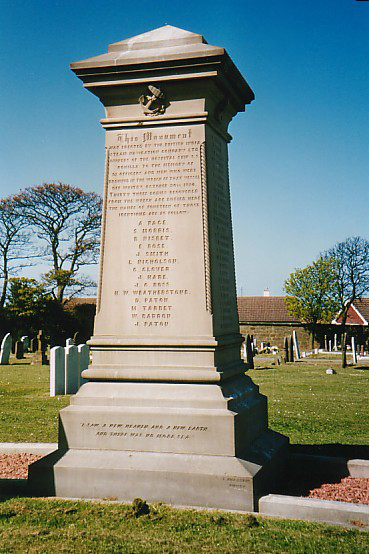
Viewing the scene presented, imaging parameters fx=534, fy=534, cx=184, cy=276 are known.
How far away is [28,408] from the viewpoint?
10062mm

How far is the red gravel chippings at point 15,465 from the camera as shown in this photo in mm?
5277

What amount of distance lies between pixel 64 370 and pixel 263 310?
31.5 meters

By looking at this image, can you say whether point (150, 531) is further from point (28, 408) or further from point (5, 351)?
point (5, 351)

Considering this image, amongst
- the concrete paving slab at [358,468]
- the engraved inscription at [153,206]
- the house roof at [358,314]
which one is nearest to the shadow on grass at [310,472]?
the concrete paving slab at [358,468]

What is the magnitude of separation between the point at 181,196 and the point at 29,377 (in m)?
12.5

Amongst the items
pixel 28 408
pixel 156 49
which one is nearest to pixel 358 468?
pixel 156 49

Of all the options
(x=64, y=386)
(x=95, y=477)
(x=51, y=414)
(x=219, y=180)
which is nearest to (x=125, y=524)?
(x=95, y=477)

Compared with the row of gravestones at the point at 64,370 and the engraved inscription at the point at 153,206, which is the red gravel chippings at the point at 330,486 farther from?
the row of gravestones at the point at 64,370

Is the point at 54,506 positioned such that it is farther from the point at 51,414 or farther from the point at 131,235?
the point at 51,414

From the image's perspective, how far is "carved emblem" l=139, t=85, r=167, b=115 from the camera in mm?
5168

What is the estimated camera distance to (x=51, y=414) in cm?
932

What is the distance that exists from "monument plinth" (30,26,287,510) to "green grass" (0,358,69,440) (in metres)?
2.73

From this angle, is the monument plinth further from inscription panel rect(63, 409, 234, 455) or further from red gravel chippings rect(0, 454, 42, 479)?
red gravel chippings rect(0, 454, 42, 479)

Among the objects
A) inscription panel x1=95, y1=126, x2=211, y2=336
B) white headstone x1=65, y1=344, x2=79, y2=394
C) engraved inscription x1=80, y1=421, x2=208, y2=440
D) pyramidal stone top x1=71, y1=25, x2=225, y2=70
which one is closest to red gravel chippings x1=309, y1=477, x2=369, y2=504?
engraved inscription x1=80, y1=421, x2=208, y2=440
